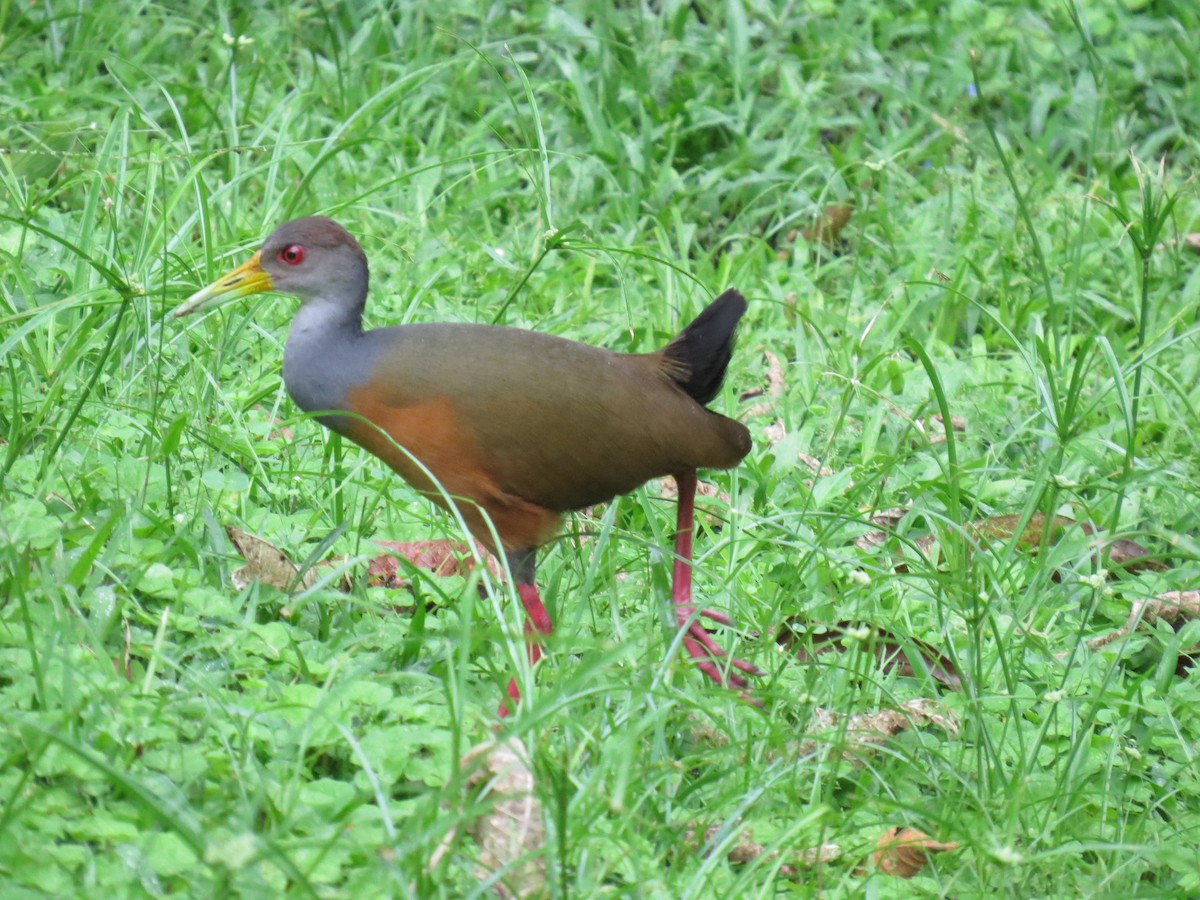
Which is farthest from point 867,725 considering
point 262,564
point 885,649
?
point 262,564

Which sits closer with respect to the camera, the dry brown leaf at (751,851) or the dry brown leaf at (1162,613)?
the dry brown leaf at (751,851)

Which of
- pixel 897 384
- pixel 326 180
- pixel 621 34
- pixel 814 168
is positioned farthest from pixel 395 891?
pixel 621 34

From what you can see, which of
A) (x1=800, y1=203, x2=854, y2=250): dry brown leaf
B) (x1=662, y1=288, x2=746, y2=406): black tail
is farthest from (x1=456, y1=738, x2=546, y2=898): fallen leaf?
(x1=800, y1=203, x2=854, y2=250): dry brown leaf

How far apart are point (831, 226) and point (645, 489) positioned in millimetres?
2334

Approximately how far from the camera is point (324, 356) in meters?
4.01

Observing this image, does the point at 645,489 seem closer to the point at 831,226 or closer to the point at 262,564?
the point at 262,564

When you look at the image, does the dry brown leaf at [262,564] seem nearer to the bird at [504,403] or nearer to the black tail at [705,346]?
the bird at [504,403]

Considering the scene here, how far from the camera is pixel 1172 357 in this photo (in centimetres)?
607

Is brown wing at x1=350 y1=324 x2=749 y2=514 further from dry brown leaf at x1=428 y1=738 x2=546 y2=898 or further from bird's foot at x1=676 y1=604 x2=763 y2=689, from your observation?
dry brown leaf at x1=428 y1=738 x2=546 y2=898

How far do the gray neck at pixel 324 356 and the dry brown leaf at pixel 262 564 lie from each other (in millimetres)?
360

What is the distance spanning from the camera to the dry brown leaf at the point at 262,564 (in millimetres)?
3877

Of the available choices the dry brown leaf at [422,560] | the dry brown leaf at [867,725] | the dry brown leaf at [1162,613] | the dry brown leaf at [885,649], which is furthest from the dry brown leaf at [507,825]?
the dry brown leaf at [1162,613]

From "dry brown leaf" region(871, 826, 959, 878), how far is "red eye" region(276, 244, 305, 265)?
2.02 metres

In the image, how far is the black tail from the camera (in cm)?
426
